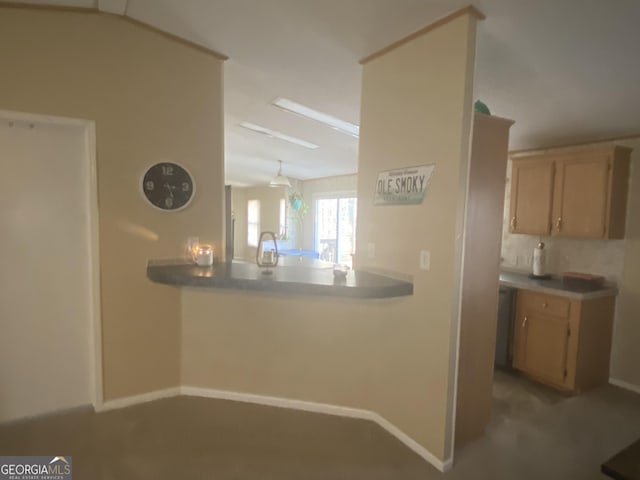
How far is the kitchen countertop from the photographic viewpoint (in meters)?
2.79

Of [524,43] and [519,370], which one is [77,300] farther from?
[519,370]

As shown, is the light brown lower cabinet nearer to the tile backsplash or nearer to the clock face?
the tile backsplash

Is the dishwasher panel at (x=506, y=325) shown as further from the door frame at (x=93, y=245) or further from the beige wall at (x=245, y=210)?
the beige wall at (x=245, y=210)

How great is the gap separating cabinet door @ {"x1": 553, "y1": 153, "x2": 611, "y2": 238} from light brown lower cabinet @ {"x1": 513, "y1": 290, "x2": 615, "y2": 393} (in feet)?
2.05

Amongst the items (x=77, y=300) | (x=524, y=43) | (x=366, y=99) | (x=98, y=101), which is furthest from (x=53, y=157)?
(x=524, y=43)

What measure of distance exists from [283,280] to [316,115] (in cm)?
218

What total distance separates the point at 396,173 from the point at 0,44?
250cm

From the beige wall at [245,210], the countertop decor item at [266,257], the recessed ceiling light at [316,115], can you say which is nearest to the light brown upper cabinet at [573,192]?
the recessed ceiling light at [316,115]

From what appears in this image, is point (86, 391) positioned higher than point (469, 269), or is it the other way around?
point (469, 269)

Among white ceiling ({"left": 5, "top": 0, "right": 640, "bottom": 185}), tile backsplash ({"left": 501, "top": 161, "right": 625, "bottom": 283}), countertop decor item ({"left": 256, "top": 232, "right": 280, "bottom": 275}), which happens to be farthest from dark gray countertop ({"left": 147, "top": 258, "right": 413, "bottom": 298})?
tile backsplash ({"left": 501, "top": 161, "right": 625, "bottom": 283})

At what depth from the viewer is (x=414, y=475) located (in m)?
1.93

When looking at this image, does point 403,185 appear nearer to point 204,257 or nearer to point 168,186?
point 204,257

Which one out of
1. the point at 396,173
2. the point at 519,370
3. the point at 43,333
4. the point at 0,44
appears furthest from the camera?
the point at 519,370

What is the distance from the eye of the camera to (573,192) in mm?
3051
